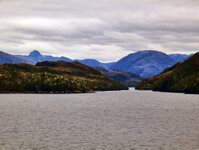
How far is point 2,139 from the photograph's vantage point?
69.2 metres

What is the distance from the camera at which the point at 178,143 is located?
68.1 m

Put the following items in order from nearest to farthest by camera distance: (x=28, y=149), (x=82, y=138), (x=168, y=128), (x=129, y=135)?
(x=28, y=149)
(x=82, y=138)
(x=129, y=135)
(x=168, y=128)

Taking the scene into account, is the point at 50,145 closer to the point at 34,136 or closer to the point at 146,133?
the point at 34,136

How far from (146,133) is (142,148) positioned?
1961 centimetres

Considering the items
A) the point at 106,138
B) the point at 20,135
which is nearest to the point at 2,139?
the point at 20,135

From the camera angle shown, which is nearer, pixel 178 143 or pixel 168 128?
pixel 178 143

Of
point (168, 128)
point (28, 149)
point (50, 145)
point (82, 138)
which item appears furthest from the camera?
point (168, 128)

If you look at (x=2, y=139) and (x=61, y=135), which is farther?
(x=61, y=135)

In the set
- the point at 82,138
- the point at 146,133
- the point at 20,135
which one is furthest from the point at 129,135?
the point at 20,135

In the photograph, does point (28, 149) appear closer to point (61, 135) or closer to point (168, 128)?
point (61, 135)

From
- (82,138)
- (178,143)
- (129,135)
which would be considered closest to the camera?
(178,143)

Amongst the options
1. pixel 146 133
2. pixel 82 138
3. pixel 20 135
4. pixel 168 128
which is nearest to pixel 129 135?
pixel 146 133

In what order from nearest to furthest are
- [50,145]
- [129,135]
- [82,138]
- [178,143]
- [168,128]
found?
[50,145], [178,143], [82,138], [129,135], [168,128]

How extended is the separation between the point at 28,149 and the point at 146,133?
3462cm
